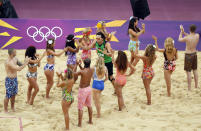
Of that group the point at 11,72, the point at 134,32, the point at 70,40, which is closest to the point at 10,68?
the point at 11,72

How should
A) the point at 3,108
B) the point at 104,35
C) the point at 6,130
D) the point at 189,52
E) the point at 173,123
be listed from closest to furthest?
the point at 6,130 < the point at 173,123 < the point at 3,108 < the point at 104,35 < the point at 189,52

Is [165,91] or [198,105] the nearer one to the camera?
[198,105]

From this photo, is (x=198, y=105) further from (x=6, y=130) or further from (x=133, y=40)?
(x=6, y=130)

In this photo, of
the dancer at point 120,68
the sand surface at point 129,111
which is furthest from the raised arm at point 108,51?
the sand surface at point 129,111

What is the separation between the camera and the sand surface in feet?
24.2

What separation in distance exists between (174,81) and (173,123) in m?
3.37

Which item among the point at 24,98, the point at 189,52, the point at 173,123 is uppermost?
the point at 189,52

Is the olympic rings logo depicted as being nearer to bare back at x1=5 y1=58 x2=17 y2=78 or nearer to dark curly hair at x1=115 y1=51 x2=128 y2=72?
bare back at x1=5 y1=58 x2=17 y2=78

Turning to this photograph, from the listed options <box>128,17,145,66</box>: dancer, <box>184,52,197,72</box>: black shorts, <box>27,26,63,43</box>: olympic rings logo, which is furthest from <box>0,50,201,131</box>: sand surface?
<box>27,26,63,43</box>: olympic rings logo

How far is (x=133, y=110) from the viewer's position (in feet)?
28.0

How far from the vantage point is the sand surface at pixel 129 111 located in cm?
738

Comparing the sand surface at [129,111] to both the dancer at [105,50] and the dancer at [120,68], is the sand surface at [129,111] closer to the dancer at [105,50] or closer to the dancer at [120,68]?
the dancer at [120,68]

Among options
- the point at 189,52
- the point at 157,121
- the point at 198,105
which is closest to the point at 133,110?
the point at 157,121

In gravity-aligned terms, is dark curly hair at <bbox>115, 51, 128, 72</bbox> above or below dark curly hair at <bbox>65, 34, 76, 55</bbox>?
below
